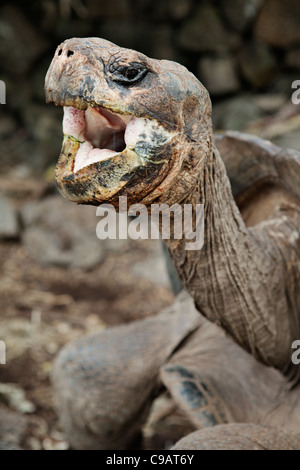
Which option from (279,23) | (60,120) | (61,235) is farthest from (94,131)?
(279,23)

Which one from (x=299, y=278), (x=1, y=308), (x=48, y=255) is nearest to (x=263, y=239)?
(x=299, y=278)

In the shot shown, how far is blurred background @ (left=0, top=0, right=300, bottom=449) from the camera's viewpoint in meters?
4.21

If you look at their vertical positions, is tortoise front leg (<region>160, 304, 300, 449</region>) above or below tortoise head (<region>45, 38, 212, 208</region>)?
below

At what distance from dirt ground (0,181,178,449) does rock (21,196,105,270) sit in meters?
0.02

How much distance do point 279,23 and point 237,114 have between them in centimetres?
104

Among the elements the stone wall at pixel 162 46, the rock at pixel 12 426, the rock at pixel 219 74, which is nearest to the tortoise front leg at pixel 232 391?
the rock at pixel 12 426

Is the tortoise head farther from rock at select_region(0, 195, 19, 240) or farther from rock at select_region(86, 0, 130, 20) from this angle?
rock at select_region(86, 0, 130, 20)

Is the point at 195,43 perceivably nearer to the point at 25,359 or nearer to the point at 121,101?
the point at 25,359

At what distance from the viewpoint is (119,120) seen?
128 cm

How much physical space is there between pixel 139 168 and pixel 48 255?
371 centimetres

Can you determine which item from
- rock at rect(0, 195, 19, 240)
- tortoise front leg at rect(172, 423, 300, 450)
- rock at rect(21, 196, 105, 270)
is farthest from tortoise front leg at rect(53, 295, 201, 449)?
rock at rect(0, 195, 19, 240)

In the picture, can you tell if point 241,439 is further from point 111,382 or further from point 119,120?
point 119,120

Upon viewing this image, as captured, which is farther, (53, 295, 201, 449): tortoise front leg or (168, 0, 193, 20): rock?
(168, 0, 193, 20): rock

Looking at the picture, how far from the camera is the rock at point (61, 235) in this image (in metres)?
4.78
